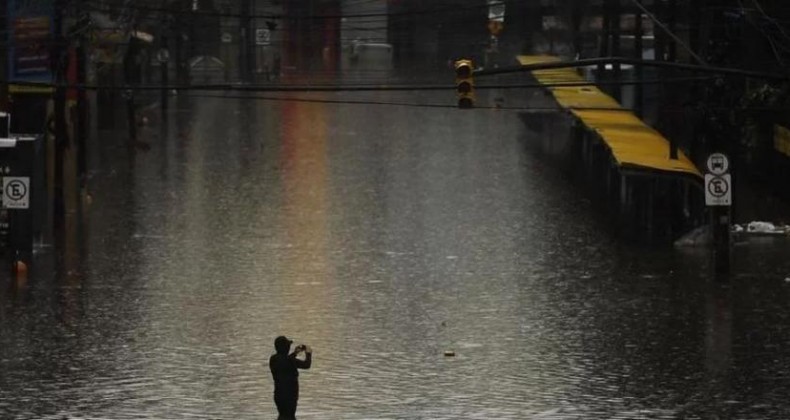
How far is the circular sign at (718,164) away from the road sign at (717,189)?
0.08m

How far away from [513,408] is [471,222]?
1964 centimetres

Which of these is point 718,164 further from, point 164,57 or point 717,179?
point 164,57

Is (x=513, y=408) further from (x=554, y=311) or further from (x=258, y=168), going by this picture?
(x=258, y=168)

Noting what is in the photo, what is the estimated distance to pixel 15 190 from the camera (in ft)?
109

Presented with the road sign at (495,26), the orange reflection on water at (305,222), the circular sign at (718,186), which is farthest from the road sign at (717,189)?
the road sign at (495,26)

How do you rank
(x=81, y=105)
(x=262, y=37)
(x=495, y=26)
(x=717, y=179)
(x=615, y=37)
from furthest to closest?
(x=495, y=26) < (x=262, y=37) < (x=615, y=37) < (x=81, y=105) < (x=717, y=179)

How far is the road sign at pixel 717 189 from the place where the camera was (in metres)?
32.9

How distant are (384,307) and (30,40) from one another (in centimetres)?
1489

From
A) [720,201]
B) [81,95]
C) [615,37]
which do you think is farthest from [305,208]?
[615,37]

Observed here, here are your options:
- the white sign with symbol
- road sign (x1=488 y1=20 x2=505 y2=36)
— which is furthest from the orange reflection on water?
road sign (x1=488 y1=20 x2=505 y2=36)

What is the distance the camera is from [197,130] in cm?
6588

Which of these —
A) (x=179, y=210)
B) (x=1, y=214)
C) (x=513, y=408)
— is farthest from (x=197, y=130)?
(x=513, y=408)

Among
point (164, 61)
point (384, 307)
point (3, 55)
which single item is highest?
point (164, 61)

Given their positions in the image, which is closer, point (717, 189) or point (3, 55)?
point (717, 189)
